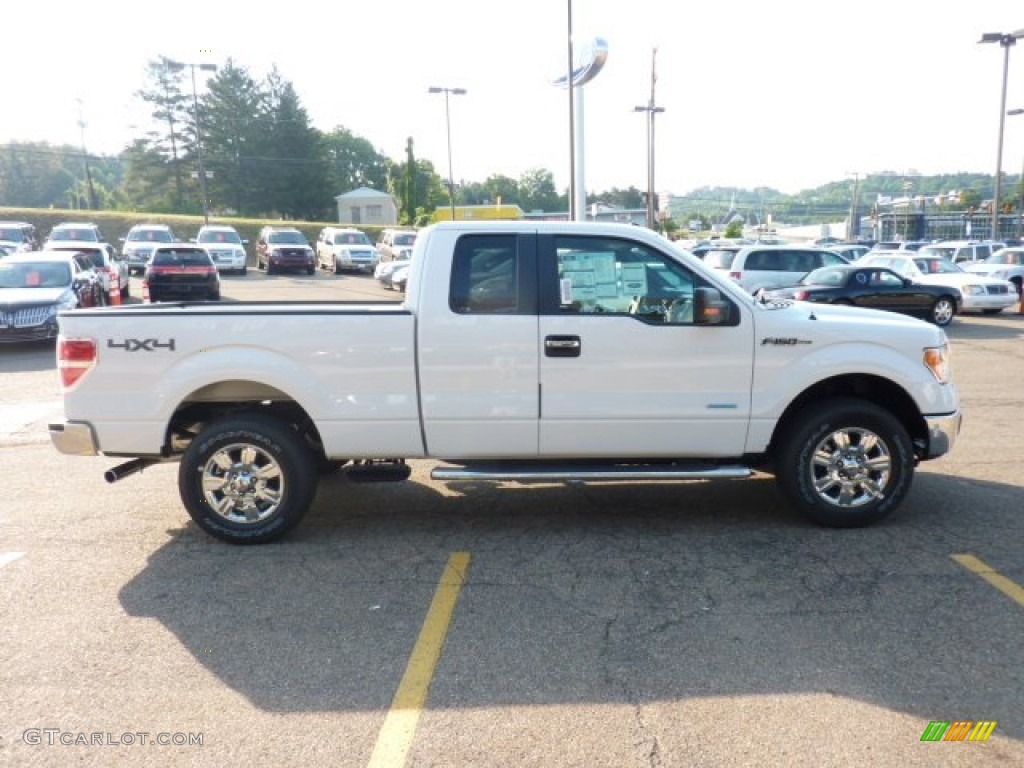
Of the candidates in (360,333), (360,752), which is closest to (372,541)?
(360,333)

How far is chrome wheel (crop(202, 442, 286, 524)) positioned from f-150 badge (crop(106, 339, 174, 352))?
73 centimetres

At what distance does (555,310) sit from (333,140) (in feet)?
413

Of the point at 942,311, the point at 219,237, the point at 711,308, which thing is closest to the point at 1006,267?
the point at 942,311

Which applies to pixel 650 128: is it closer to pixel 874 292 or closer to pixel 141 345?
pixel 874 292

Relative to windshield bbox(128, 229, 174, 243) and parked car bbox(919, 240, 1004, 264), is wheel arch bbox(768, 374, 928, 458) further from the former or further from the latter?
windshield bbox(128, 229, 174, 243)

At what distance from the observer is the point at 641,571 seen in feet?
15.6

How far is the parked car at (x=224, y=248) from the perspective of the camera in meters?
→ 31.7

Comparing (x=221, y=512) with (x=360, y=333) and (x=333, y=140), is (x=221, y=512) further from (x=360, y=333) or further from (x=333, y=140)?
(x=333, y=140)

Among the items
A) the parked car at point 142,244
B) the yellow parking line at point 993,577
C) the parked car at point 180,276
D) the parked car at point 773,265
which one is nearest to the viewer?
the yellow parking line at point 993,577

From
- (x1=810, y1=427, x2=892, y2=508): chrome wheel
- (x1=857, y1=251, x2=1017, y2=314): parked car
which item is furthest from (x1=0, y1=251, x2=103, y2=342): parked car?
(x1=857, y1=251, x2=1017, y2=314): parked car

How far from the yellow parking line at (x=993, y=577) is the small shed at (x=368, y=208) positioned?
246 ft

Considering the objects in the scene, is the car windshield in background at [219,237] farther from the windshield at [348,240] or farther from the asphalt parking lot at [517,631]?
the asphalt parking lot at [517,631]

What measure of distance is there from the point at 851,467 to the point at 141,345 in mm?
4593

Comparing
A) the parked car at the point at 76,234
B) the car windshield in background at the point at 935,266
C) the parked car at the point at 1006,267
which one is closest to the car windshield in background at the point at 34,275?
the parked car at the point at 76,234
